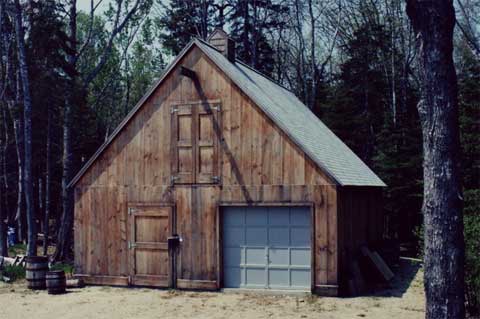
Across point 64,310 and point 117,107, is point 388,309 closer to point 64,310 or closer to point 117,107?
point 64,310

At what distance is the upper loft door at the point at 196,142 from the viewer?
16.2m

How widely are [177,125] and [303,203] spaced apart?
4287 mm

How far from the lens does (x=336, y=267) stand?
575 inches

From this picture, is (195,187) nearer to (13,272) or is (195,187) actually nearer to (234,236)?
(234,236)

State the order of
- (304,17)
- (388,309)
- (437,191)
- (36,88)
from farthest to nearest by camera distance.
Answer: (304,17) < (36,88) < (388,309) < (437,191)

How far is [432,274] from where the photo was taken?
730 cm

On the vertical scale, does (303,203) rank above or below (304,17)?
below

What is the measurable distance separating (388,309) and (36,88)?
19212mm

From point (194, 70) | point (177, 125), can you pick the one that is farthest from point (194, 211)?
point (194, 70)

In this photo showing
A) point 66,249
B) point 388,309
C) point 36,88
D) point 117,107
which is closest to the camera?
point 388,309

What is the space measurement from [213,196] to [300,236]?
264cm

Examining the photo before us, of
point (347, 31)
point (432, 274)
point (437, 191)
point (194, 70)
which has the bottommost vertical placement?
point (432, 274)

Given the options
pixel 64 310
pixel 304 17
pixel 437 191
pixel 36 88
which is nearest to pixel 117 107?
pixel 304 17

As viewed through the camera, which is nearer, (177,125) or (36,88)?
(177,125)
